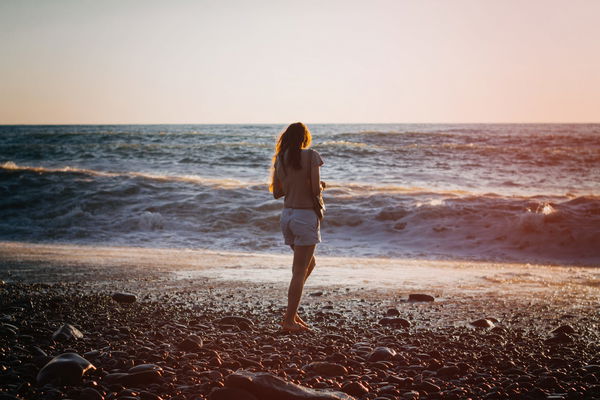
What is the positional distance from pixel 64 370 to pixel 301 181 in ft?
8.34

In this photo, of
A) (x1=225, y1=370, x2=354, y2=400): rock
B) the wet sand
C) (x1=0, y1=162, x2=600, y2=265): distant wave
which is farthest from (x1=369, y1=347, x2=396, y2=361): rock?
(x1=0, y1=162, x2=600, y2=265): distant wave

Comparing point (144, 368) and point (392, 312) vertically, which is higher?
point (144, 368)

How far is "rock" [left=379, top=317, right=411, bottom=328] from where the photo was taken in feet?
17.7

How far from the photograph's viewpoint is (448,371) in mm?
3973

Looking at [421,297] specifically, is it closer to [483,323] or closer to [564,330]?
[483,323]

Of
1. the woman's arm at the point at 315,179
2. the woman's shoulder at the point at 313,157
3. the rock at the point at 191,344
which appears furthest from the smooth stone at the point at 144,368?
the woman's shoulder at the point at 313,157

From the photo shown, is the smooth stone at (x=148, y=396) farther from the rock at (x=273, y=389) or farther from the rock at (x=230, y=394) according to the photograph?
the rock at (x=273, y=389)

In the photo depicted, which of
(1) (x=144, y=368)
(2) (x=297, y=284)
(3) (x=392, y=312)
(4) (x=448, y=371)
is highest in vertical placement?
(2) (x=297, y=284)

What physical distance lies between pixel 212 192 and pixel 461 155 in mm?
17730

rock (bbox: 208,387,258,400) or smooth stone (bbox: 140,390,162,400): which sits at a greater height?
rock (bbox: 208,387,258,400)

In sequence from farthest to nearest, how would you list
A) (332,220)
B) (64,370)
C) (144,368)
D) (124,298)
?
1. (332,220)
2. (124,298)
3. (144,368)
4. (64,370)

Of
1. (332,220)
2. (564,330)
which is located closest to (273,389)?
(564,330)

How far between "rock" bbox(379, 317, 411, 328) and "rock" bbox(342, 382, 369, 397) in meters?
1.86

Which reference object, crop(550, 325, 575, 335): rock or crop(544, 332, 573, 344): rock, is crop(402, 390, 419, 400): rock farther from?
crop(550, 325, 575, 335): rock
